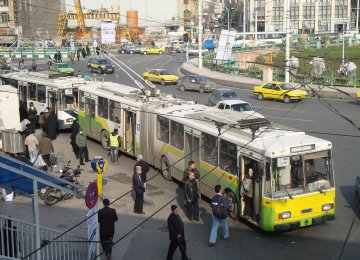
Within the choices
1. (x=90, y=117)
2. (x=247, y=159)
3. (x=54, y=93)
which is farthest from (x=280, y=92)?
(x=247, y=159)

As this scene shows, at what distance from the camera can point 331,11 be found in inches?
5069

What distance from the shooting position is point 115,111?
20.5m

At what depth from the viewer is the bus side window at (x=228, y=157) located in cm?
1344

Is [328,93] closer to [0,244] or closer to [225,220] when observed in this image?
[225,220]

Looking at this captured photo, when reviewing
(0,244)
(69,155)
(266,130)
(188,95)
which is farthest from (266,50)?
(0,244)

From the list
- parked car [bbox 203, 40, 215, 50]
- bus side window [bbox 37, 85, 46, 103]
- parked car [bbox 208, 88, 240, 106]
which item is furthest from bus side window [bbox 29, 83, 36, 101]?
parked car [bbox 203, 40, 215, 50]

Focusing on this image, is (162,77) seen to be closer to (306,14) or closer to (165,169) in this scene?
(165,169)

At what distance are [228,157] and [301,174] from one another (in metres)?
1.98

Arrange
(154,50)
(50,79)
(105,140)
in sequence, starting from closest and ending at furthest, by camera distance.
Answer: (105,140), (50,79), (154,50)

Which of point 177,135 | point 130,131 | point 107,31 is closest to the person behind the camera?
point 177,135

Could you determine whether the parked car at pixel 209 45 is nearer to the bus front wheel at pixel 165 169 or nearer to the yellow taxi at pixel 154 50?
the yellow taxi at pixel 154 50

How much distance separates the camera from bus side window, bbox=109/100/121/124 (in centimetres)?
2023

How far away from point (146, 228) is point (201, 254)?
2031mm

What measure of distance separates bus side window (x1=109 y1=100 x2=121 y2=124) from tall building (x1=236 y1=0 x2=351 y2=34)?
10933 centimetres
